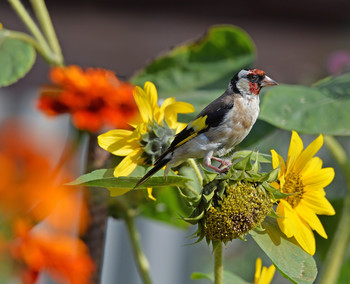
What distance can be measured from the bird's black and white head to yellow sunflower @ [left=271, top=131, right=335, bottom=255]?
48 millimetres

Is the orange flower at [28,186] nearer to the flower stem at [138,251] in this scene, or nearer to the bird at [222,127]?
the flower stem at [138,251]

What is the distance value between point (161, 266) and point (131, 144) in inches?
58.8

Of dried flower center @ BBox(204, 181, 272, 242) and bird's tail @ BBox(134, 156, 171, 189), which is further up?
bird's tail @ BBox(134, 156, 171, 189)

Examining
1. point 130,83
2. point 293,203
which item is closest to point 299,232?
point 293,203

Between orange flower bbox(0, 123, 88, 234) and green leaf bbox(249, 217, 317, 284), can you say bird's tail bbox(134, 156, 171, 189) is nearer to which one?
green leaf bbox(249, 217, 317, 284)

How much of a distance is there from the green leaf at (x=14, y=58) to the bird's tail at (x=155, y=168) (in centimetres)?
22

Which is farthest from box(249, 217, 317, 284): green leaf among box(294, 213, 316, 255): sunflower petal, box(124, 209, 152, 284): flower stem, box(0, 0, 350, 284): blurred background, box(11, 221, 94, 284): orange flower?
box(0, 0, 350, 284): blurred background

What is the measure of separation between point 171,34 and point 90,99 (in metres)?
1.56

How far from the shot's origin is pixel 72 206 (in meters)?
0.88

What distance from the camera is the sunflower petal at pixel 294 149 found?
0.40 m

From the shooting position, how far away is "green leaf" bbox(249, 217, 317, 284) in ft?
1.20

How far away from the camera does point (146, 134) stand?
41 cm

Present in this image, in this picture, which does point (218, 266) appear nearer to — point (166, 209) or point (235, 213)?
point (235, 213)

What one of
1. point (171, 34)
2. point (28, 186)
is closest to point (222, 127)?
point (28, 186)
